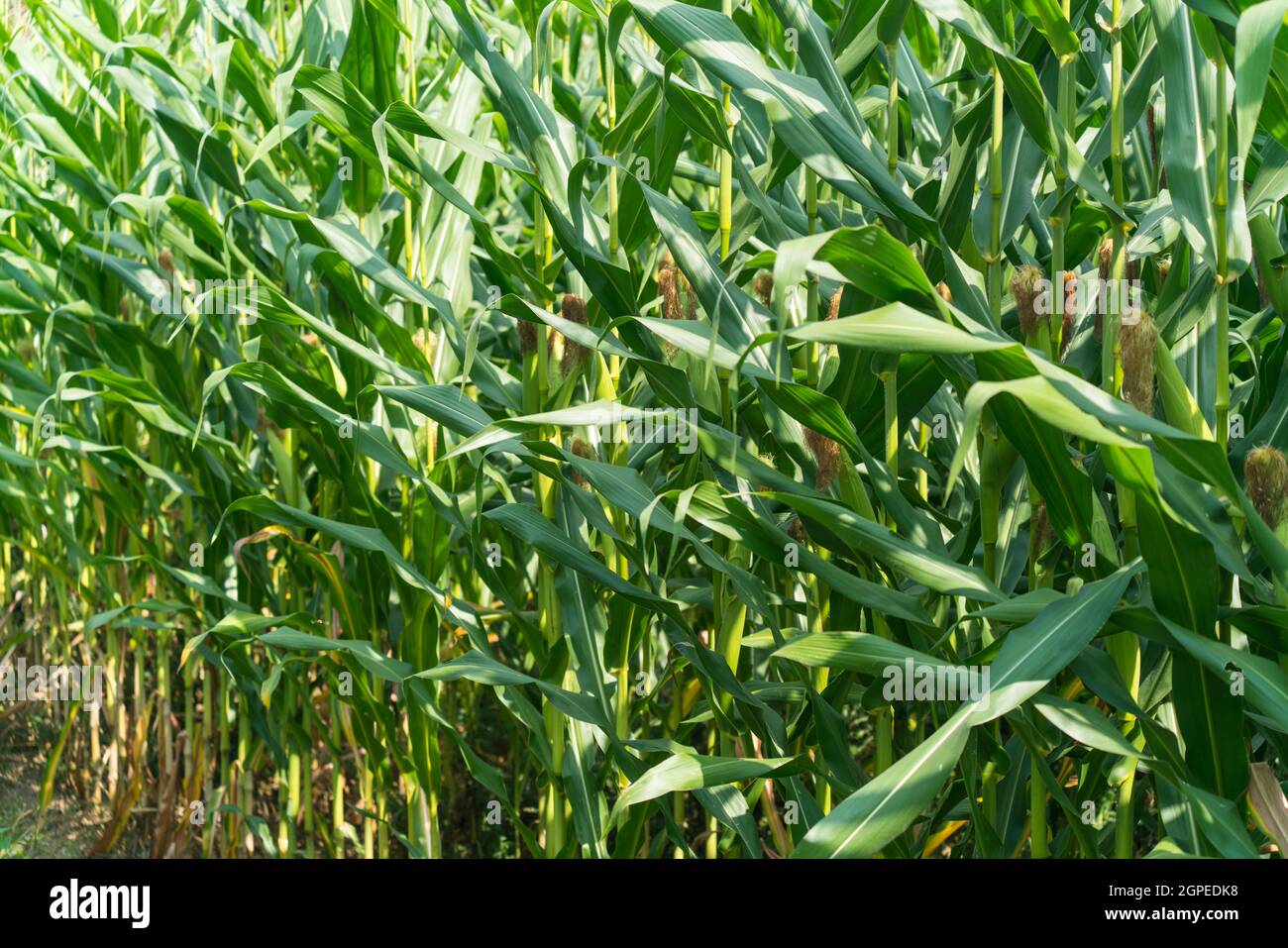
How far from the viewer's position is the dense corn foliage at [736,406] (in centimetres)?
112

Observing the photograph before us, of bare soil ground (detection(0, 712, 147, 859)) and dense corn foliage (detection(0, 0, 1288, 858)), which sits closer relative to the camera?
dense corn foliage (detection(0, 0, 1288, 858))

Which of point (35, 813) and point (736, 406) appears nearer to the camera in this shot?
point (736, 406)

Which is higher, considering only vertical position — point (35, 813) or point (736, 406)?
point (736, 406)

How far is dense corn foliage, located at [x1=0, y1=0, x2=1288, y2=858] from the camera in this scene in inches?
44.3

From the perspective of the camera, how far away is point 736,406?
1.50 meters

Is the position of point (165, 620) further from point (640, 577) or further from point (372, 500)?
point (640, 577)

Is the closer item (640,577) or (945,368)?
(945,368)

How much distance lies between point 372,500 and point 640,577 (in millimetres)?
483

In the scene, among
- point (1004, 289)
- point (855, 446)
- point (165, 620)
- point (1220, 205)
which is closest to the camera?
point (1220, 205)

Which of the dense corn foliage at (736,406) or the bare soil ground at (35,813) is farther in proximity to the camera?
the bare soil ground at (35,813)
